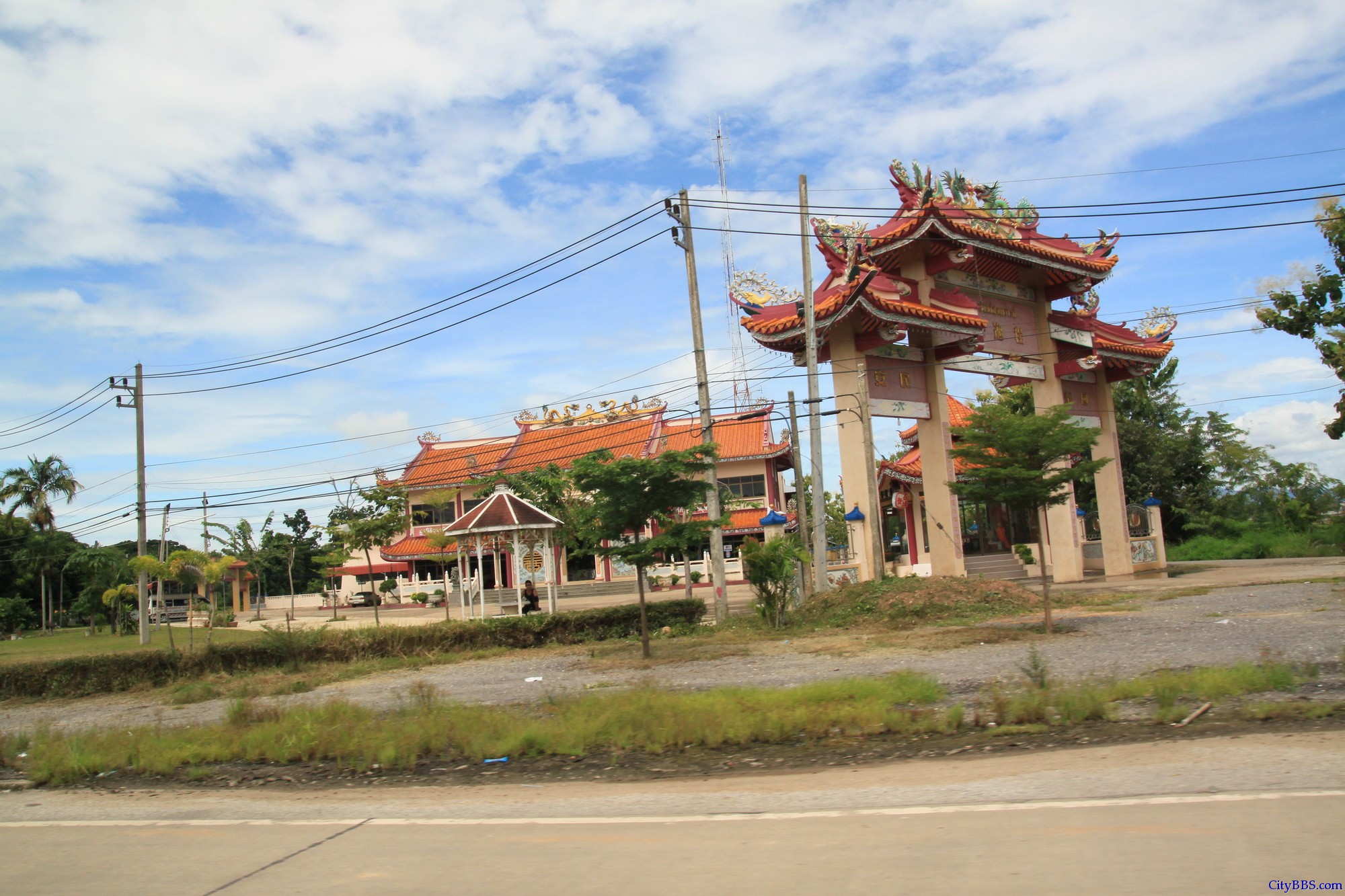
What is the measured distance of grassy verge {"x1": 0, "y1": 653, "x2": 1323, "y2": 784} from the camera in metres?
9.01

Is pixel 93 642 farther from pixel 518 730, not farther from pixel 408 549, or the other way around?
pixel 518 730

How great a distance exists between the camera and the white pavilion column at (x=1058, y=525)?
2733 centimetres

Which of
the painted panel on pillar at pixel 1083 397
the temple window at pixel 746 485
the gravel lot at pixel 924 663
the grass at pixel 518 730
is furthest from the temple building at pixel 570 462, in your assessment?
the grass at pixel 518 730

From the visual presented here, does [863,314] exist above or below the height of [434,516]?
above

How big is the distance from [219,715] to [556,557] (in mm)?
30343

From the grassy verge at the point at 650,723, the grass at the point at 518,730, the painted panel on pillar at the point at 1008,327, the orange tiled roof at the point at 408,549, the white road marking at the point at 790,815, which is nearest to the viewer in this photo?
the white road marking at the point at 790,815

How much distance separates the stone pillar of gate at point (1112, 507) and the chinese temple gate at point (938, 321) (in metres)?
1.69

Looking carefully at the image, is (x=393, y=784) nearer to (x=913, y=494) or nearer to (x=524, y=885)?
(x=524, y=885)

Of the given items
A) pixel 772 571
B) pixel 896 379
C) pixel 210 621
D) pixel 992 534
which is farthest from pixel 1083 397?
pixel 210 621

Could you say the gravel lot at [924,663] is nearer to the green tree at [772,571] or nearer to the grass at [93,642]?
the green tree at [772,571]

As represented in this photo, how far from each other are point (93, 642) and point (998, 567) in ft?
113

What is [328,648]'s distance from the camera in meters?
19.8

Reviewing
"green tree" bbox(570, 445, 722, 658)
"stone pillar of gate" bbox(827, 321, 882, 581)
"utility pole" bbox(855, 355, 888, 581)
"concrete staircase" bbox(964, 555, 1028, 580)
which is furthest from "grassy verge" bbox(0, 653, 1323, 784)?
"concrete staircase" bbox(964, 555, 1028, 580)

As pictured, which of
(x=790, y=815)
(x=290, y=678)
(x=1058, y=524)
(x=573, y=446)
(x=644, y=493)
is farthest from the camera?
(x=573, y=446)
